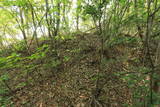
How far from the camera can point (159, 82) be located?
1175 mm

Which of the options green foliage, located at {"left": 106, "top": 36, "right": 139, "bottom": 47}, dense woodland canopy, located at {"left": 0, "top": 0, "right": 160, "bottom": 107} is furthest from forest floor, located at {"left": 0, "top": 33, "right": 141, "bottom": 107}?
green foliage, located at {"left": 106, "top": 36, "right": 139, "bottom": 47}

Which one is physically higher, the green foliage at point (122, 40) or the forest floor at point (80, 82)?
the green foliage at point (122, 40)

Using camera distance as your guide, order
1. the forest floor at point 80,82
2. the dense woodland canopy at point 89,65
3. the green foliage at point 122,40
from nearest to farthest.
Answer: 1. the dense woodland canopy at point 89,65
2. the green foliage at point 122,40
3. the forest floor at point 80,82

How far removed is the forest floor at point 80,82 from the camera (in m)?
2.37

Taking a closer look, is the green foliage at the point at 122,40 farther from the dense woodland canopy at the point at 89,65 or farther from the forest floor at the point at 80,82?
the forest floor at the point at 80,82

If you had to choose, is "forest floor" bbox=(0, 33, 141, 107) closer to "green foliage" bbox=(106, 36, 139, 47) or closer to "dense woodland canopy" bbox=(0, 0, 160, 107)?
"dense woodland canopy" bbox=(0, 0, 160, 107)

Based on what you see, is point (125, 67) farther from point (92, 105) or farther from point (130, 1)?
point (130, 1)

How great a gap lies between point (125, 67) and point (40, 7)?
401 centimetres

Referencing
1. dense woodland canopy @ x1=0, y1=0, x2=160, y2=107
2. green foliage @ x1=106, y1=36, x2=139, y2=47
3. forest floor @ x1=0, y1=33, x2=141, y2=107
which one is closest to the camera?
dense woodland canopy @ x1=0, y1=0, x2=160, y2=107

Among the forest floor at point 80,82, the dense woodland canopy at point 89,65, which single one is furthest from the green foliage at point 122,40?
the forest floor at point 80,82

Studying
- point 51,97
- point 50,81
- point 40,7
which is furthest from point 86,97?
point 40,7

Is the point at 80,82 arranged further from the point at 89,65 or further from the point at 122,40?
the point at 122,40

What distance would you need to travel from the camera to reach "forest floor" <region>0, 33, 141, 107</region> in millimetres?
2366

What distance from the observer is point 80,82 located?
2869 millimetres
